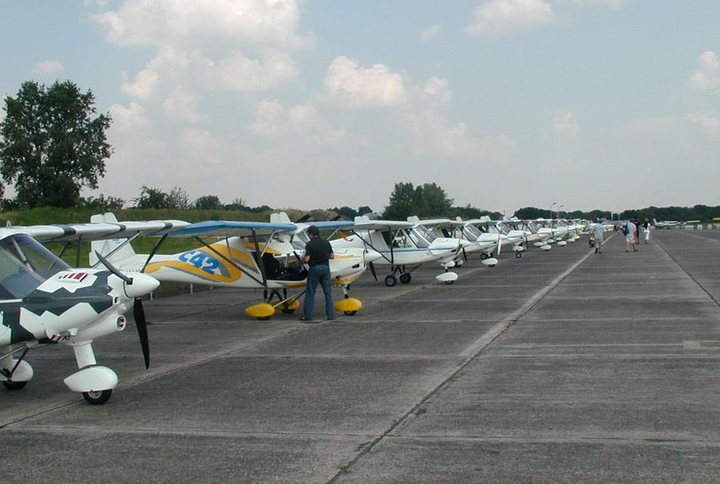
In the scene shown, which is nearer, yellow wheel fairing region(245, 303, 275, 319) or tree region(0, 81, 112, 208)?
yellow wheel fairing region(245, 303, 275, 319)

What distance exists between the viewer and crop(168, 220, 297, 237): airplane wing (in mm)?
13086

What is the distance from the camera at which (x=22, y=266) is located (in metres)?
7.10

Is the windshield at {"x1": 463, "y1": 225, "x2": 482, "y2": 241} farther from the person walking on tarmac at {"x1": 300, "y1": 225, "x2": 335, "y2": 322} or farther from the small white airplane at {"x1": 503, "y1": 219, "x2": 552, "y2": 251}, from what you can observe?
the person walking on tarmac at {"x1": 300, "y1": 225, "x2": 335, "y2": 322}

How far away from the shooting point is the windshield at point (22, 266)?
682 centimetres

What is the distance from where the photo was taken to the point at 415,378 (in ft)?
25.6

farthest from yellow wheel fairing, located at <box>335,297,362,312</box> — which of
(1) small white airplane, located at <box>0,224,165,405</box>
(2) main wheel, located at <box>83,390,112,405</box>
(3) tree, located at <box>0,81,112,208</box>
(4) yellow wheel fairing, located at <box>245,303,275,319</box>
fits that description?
(3) tree, located at <box>0,81,112,208</box>

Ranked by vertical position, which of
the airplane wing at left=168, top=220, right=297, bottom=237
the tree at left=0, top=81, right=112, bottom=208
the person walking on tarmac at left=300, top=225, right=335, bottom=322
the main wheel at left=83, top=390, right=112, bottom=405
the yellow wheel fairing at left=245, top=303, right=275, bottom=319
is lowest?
the yellow wheel fairing at left=245, top=303, right=275, bottom=319

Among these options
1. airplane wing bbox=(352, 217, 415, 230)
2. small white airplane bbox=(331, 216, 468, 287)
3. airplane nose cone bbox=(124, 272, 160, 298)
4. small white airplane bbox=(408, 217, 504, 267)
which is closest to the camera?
airplane nose cone bbox=(124, 272, 160, 298)

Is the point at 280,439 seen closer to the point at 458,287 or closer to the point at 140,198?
the point at 458,287

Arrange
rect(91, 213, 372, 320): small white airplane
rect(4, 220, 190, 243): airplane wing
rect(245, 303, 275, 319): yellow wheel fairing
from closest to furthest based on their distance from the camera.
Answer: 1. rect(4, 220, 190, 243): airplane wing
2. rect(245, 303, 275, 319): yellow wheel fairing
3. rect(91, 213, 372, 320): small white airplane

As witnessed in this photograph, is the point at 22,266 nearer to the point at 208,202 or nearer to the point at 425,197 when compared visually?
the point at 208,202

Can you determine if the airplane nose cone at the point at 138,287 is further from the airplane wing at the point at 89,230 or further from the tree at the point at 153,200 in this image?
the tree at the point at 153,200

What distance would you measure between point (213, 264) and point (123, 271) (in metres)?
1.82

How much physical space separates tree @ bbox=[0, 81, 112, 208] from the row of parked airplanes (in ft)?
105
